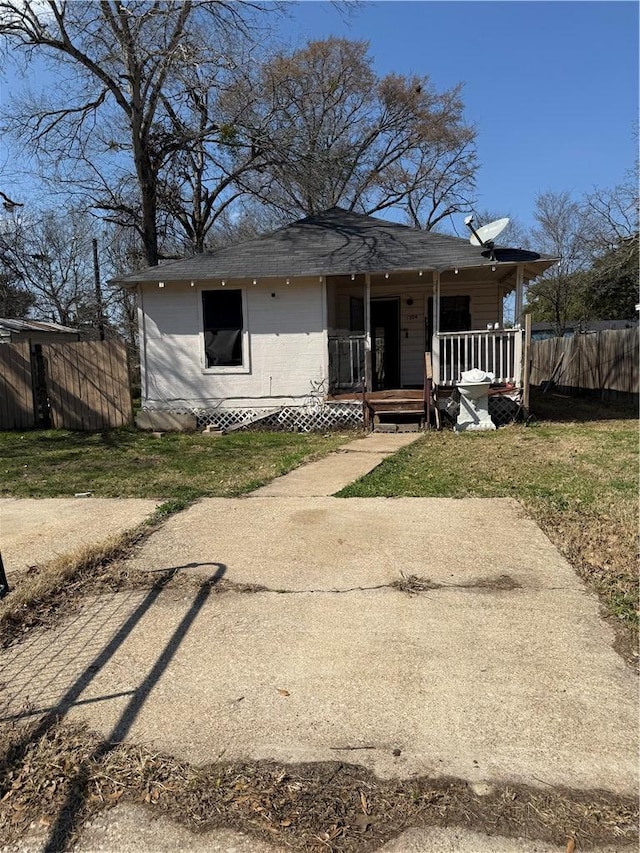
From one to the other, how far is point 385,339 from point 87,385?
671 cm

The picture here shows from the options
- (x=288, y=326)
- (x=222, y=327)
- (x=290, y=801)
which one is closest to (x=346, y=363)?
(x=288, y=326)

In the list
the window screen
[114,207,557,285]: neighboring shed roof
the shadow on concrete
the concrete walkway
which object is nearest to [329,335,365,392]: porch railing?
[114,207,557,285]: neighboring shed roof

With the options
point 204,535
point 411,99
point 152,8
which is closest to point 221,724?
point 204,535

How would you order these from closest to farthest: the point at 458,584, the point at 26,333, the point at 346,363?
1. the point at 458,584
2. the point at 346,363
3. the point at 26,333

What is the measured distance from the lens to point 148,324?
1197 centimetres

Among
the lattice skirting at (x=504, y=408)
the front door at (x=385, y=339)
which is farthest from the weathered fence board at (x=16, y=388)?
the lattice skirting at (x=504, y=408)

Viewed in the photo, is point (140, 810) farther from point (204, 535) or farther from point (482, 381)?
point (482, 381)

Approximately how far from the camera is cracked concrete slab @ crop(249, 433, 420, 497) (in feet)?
20.3

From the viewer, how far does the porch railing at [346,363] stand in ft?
38.3

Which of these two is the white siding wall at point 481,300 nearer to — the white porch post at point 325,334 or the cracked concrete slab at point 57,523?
the white porch post at point 325,334

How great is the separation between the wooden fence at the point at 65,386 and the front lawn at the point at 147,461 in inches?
21.3

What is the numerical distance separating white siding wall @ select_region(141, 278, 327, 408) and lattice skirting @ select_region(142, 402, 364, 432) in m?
0.17

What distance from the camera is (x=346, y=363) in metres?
12.1

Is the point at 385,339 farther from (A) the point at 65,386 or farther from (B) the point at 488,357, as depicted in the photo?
(A) the point at 65,386
